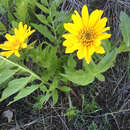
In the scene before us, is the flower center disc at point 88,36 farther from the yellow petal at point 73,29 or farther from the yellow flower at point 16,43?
the yellow flower at point 16,43

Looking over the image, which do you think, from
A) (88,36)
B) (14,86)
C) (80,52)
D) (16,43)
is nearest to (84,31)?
(88,36)

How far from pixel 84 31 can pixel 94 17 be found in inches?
4.8

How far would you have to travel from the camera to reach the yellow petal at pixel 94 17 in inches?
46.7

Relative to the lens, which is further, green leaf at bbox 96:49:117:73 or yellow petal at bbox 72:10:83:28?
yellow petal at bbox 72:10:83:28

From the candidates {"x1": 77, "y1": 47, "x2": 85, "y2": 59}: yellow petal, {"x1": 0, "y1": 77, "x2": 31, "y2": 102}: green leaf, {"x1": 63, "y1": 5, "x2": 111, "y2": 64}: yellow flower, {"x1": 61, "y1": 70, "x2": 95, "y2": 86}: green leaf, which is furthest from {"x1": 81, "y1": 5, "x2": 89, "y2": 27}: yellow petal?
{"x1": 0, "y1": 77, "x2": 31, "y2": 102}: green leaf

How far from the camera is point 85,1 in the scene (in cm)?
171

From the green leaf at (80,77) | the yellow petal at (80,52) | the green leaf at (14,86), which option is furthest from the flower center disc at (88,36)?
the green leaf at (14,86)

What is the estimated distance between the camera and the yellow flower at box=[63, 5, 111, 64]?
1.16 m

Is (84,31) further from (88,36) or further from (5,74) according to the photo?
(5,74)

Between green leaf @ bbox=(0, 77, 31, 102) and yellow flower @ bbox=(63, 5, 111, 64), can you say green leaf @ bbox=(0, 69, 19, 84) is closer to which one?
green leaf @ bbox=(0, 77, 31, 102)

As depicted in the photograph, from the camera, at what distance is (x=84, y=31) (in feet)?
4.25

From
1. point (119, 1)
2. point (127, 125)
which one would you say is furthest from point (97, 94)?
point (119, 1)

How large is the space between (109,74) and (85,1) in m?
0.66

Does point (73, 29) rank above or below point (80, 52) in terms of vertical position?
above
